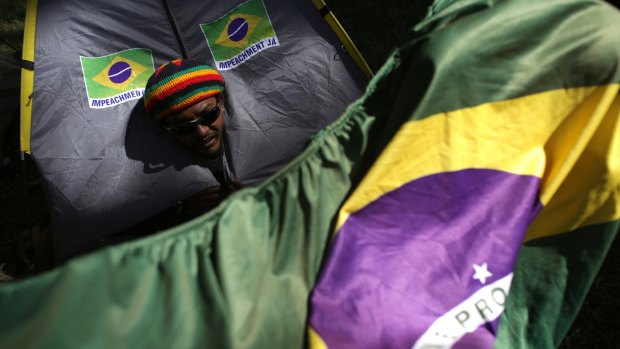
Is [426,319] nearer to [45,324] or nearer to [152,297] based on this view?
[152,297]

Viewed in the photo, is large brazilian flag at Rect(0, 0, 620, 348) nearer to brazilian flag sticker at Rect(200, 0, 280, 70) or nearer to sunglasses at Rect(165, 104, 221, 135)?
sunglasses at Rect(165, 104, 221, 135)

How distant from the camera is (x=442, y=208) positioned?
90 centimetres

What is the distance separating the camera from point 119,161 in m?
1.79

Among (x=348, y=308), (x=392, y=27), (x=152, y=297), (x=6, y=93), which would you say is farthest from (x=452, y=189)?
(x=6, y=93)

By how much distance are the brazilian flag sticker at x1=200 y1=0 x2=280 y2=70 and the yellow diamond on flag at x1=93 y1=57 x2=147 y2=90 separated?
0.30 meters

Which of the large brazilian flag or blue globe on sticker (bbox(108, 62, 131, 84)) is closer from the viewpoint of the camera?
the large brazilian flag

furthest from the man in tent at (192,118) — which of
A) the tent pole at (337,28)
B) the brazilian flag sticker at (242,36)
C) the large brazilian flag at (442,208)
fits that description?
the large brazilian flag at (442,208)

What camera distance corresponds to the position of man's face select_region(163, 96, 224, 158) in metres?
1.64

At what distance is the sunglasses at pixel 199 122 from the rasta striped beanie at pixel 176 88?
5 cm

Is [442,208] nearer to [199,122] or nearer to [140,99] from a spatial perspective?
[199,122]

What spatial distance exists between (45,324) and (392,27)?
2.50m

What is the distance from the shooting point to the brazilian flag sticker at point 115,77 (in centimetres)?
184

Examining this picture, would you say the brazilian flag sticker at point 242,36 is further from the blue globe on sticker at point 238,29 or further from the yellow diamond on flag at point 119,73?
the yellow diamond on flag at point 119,73

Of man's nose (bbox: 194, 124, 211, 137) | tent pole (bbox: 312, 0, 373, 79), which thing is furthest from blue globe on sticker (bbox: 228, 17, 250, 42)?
man's nose (bbox: 194, 124, 211, 137)
